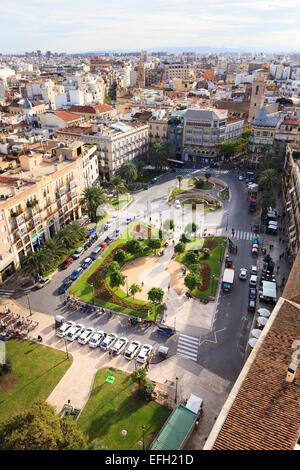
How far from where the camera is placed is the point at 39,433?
1137 inches

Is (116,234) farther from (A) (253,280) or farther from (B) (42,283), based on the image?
(A) (253,280)

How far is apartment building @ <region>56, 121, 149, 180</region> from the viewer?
10531cm

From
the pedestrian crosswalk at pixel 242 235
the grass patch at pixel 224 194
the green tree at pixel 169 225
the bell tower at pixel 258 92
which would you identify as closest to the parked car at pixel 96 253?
the green tree at pixel 169 225

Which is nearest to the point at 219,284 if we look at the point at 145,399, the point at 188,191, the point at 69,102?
the point at 145,399

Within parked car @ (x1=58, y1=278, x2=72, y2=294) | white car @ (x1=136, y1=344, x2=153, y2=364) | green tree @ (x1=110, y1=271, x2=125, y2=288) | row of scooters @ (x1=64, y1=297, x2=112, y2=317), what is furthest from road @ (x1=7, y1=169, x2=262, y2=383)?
green tree @ (x1=110, y1=271, x2=125, y2=288)

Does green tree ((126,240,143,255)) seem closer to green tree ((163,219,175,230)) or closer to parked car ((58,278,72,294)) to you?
green tree ((163,219,175,230))

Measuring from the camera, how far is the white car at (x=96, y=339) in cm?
4997

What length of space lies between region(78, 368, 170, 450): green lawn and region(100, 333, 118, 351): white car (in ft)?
18.1

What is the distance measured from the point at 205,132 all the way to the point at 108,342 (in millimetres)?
96865

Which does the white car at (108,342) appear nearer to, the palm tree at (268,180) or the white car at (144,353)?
the white car at (144,353)

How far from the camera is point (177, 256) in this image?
236 ft

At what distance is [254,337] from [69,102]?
153776mm
